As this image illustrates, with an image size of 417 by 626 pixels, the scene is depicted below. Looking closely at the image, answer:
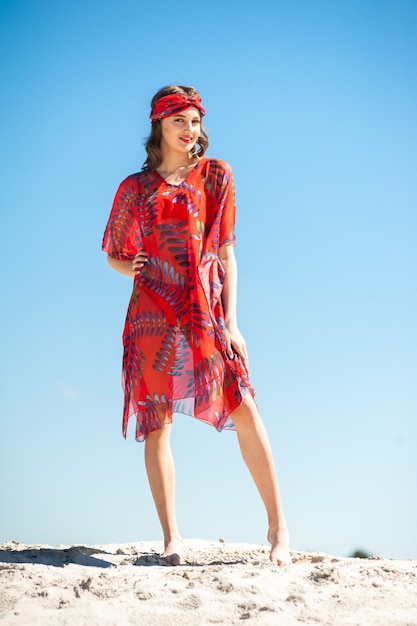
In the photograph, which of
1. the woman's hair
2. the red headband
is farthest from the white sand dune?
the red headband

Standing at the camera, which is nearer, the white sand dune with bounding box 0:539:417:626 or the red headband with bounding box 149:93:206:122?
the white sand dune with bounding box 0:539:417:626

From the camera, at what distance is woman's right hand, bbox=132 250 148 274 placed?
4.12 metres

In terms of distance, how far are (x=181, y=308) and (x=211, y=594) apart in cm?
151

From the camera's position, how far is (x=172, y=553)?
3898 mm

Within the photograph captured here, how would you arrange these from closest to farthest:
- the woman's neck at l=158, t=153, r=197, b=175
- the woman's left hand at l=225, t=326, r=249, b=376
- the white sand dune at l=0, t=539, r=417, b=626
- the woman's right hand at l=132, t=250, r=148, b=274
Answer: the white sand dune at l=0, t=539, r=417, b=626, the woman's left hand at l=225, t=326, r=249, b=376, the woman's right hand at l=132, t=250, r=148, b=274, the woman's neck at l=158, t=153, r=197, b=175

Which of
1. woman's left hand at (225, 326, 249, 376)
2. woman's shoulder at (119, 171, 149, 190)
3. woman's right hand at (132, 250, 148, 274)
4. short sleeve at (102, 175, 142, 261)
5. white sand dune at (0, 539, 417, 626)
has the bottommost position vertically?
white sand dune at (0, 539, 417, 626)

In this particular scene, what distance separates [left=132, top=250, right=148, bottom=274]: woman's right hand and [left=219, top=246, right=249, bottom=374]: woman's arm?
16.4 inches

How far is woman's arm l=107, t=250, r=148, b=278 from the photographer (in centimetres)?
→ 413

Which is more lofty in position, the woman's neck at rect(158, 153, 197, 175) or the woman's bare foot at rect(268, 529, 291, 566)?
the woman's neck at rect(158, 153, 197, 175)

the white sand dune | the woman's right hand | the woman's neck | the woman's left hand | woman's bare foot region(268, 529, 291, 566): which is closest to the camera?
the white sand dune

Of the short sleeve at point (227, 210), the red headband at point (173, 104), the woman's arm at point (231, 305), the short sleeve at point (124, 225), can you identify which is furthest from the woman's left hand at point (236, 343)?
the red headband at point (173, 104)

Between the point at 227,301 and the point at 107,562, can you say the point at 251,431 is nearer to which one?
the point at 227,301

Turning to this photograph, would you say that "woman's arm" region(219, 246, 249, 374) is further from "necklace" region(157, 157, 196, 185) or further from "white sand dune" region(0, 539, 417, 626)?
"white sand dune" region(0, 539, 417, 626)

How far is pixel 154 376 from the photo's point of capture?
3977mm
